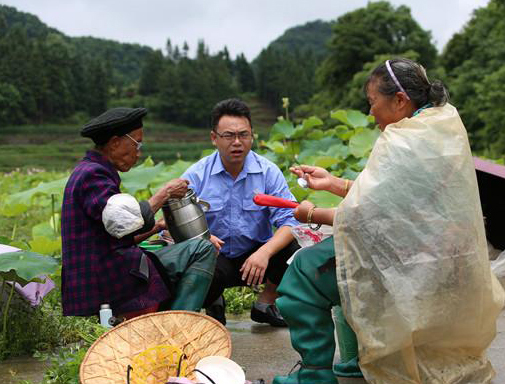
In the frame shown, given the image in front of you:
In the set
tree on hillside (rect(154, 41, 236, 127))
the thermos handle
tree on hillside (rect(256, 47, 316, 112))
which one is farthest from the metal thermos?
tree on hillside (rect(154, 41, 236, 127))

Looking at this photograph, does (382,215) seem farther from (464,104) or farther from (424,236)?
(464,104)

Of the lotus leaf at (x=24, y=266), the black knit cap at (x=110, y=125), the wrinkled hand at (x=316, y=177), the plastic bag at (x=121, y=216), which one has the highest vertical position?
the black knit cap at (x=110, y=125)

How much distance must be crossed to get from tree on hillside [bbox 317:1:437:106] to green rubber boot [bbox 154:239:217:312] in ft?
116

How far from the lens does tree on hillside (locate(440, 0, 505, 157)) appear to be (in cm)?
2436

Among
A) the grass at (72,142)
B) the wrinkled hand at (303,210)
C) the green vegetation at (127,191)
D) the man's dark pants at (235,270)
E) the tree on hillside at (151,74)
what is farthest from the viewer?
the tree on hillside at (151,74)

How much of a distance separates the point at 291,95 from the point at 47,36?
2561 centimetres

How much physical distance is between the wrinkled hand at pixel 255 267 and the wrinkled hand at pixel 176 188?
0.57m

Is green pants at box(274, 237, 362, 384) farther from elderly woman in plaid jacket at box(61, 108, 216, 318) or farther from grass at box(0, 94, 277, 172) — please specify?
grass at box(0, 94, 277, 172)

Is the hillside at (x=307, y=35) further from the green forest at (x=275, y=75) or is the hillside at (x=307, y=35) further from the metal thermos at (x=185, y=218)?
the metal thermos at (x=185, y=218)

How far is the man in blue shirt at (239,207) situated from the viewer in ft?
12.8

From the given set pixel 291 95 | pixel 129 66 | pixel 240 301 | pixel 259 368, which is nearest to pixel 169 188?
pixel 259 368

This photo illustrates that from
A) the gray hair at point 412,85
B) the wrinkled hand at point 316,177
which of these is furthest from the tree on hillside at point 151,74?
the gray hair at point 412,85

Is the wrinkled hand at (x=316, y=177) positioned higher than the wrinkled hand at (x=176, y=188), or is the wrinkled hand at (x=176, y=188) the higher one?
the wrinkled hand at (x=316, y=177)

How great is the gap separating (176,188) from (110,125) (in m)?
0.48
